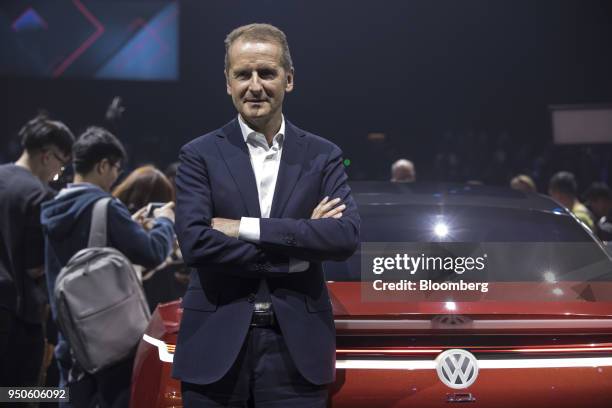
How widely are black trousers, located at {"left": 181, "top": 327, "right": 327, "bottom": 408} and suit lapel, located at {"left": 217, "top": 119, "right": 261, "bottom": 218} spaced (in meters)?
0.31

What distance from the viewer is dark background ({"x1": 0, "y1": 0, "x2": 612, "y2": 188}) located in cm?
1106

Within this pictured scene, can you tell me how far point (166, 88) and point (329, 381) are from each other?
10982 millimetres

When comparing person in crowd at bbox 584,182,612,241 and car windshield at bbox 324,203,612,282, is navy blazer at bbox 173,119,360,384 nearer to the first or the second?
car windshield at bbox 324,203,612,282

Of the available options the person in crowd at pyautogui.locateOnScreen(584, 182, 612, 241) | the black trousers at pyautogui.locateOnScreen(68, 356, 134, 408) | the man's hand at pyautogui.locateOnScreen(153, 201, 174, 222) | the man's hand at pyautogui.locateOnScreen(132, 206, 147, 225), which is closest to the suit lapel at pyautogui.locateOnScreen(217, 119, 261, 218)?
the black trousers at pyautogui.locateOnScreen(68, 356, 134, 408)

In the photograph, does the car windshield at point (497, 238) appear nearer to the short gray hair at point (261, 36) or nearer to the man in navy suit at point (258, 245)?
the man in navy suit at point (258, 245)

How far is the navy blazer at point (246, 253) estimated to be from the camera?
75.2 inches

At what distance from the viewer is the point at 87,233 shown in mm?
3070

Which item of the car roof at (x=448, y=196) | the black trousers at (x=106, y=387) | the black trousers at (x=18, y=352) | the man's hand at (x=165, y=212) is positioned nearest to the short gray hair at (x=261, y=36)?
the car roof at (x=448, y=196)

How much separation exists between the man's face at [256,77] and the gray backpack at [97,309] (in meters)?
1.18

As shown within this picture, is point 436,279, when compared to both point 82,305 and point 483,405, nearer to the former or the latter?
point 483,405

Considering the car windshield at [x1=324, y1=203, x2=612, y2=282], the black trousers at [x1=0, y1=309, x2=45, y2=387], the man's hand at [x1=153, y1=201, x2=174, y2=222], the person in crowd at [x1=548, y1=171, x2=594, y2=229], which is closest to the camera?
the car windshield at [x1=324, y1=203, x2=612, y2=282]

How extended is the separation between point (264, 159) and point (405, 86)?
9.77 metres

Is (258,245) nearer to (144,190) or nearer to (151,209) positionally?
(151,209)

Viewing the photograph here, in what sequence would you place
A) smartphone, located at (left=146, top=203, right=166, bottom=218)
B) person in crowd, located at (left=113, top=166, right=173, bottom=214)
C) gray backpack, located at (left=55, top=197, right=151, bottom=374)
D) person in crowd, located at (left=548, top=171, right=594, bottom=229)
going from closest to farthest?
1. gray backpack, located at (left=55, top=197, right=151, bottom=374)
2. smartphone, located at (left=146, top=203, right=166, bottom=218)
3. person in crowd, located at (left=113, top=166, right=173, bottom=214)
4. person in crowd, located at (left=548, top=171, right=594, bottom=229)
